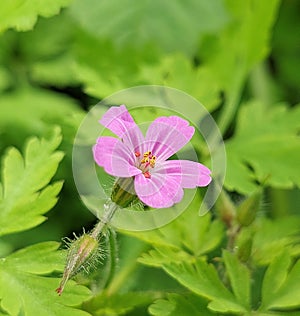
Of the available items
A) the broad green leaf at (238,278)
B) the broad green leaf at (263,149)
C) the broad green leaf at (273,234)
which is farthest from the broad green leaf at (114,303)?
the broad green leaf at (263,149)

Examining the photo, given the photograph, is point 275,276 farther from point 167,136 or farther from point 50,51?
point 50,51

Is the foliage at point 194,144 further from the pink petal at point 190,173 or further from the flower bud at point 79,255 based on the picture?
the pink petal at point 190,173

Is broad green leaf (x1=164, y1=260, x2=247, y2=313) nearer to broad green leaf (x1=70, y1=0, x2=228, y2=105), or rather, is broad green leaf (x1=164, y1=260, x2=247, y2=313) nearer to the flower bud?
the flower bud

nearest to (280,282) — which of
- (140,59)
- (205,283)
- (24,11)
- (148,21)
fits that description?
(205,283)

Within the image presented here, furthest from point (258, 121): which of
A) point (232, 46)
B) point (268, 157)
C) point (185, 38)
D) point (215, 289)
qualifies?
point (185, 38)

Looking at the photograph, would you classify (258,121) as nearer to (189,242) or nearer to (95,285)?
(189,242)

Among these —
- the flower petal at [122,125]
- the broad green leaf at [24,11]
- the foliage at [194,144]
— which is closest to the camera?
the flower petal at [122,125]

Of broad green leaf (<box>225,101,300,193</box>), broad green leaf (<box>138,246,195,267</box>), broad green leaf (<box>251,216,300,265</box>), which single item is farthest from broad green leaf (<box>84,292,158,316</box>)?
broad green leaf (<box>225,101,300,193</box>)
